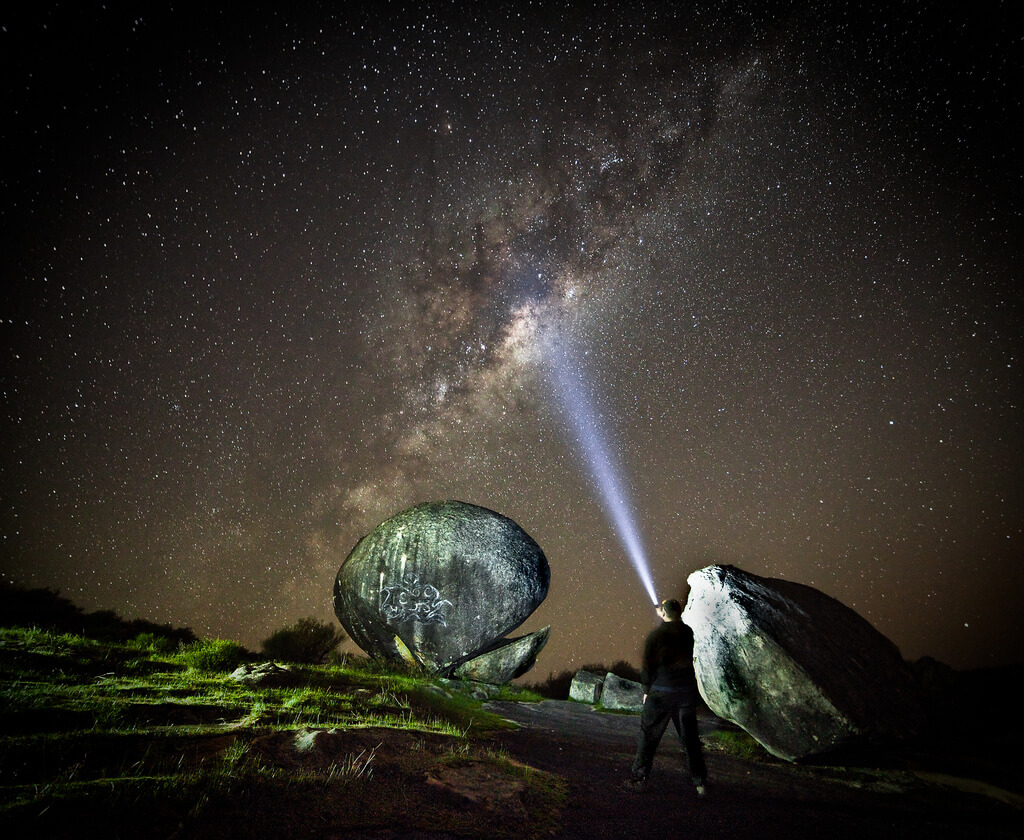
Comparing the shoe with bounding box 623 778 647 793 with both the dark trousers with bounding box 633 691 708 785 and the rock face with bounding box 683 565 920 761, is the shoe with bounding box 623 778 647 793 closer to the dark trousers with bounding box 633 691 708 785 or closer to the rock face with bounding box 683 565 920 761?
the dark trousers with bounding box 633 691 708 785

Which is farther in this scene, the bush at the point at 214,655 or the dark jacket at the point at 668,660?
the bush at the point at 214,655

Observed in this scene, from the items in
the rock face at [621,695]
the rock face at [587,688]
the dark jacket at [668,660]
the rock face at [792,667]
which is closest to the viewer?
the dark jacket at [668,660]

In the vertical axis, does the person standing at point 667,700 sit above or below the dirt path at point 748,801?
above

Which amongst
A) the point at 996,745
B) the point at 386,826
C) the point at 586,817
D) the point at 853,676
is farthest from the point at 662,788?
the point at 996,745

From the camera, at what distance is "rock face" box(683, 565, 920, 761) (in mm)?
5918

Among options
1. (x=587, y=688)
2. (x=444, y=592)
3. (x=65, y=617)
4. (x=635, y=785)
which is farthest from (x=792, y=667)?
(x=65, y=617)

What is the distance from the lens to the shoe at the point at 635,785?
452 centimetres

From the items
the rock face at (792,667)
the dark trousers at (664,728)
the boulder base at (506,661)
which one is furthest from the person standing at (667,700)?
the boulder base at (506,661)

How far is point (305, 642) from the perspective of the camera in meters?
14.5

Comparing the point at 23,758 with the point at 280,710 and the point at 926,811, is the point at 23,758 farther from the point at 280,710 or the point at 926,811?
the point at 926,811

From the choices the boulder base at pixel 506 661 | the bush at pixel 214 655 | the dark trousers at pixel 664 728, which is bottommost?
the dark trousers at pixel 664 728

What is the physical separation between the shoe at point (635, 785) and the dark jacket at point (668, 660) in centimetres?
82

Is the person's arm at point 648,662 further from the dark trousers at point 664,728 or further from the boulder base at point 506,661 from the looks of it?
the boulder base at point 506,661

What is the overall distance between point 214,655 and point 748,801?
380 inches
